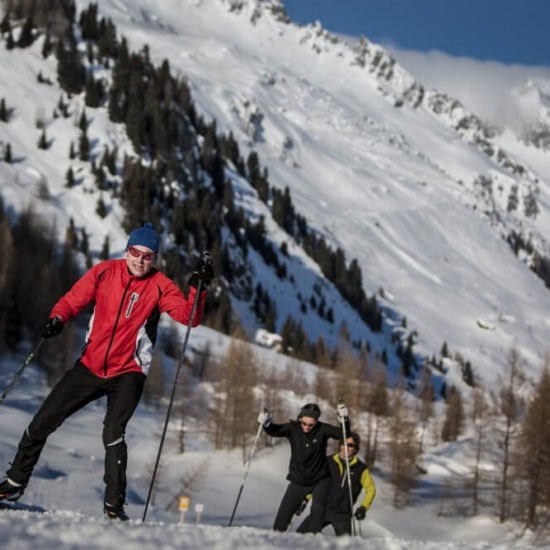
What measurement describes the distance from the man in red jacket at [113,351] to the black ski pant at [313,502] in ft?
14.7

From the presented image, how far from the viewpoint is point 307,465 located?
10.5 m

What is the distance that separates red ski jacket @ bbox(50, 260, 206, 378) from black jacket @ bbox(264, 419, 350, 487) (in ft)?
13.6

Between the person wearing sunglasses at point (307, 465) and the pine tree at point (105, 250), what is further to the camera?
the pine tree at point (105, 250)

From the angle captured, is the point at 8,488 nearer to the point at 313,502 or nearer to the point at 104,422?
the point at 104,422

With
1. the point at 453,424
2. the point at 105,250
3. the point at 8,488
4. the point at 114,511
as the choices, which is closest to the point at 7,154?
the point at 105,250

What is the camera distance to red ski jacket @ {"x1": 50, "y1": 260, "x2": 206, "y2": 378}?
6.78 meters

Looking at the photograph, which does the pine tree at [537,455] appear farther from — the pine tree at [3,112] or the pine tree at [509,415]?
the pine tree at [3,112]

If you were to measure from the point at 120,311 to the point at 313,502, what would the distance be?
5.40 meters

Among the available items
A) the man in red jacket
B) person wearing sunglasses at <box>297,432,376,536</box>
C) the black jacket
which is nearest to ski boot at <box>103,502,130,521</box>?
the man in red jacket

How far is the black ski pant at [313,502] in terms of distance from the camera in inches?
412

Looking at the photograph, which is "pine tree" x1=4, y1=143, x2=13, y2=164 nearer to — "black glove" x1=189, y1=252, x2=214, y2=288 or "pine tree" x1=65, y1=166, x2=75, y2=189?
"pine tree" x1=65, y1=166, x2=75, y2=189

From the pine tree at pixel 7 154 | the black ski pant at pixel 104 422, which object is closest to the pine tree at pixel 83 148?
the pine tree at pixel 7 154

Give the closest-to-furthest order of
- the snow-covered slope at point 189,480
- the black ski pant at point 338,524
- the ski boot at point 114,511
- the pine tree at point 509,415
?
the ski boot at point 114,511 < the black ski pant at point 338,524 < the snow-covered slope at point 189,480 < the pine tree at point 509,415

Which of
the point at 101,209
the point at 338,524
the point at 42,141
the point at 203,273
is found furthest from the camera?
the point at 42,141
